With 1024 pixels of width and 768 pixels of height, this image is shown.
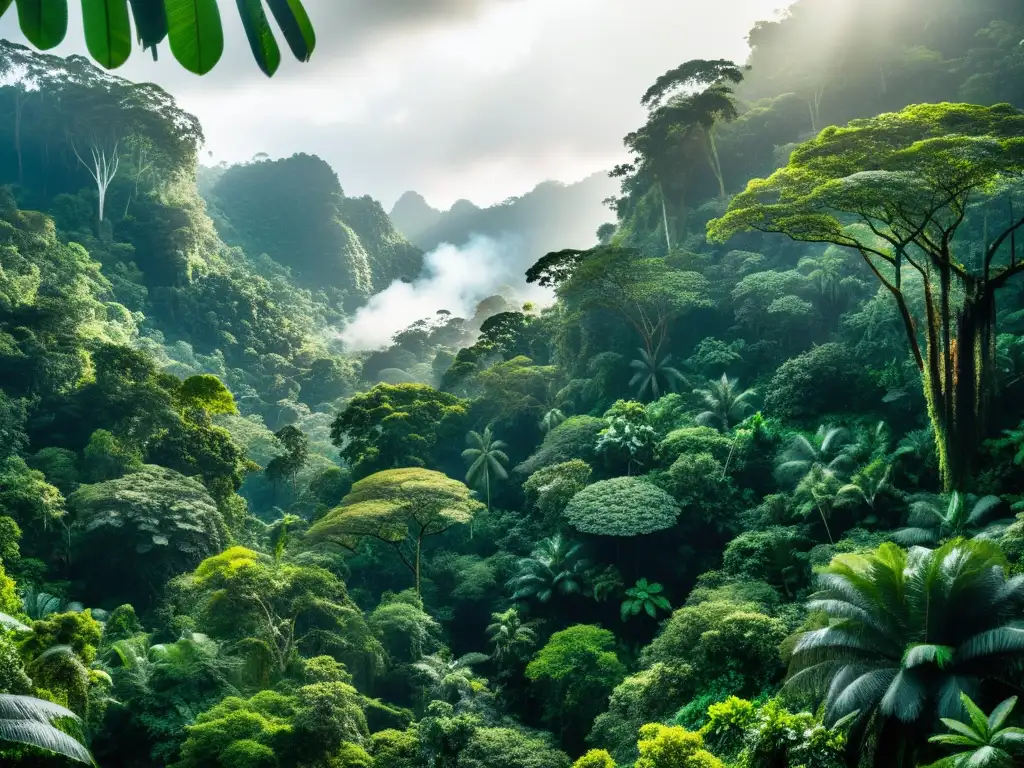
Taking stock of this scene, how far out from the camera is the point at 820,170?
18.7 meters

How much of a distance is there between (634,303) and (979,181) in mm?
19984

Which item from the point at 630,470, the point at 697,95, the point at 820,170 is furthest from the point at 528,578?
the point at 697,95

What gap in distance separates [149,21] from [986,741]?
10480mm

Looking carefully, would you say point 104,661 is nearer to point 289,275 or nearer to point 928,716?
point 928,716

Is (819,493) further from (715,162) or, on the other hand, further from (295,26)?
(715,162)

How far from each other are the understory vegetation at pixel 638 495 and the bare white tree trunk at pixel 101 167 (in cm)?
660

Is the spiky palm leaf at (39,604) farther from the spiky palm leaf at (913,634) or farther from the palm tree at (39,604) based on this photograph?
the spiky palm leaf at (913,634)

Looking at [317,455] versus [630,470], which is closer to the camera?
[630,470]

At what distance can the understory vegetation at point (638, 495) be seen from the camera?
12133mm

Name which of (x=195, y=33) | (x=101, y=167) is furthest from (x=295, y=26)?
(x=101, y=167)

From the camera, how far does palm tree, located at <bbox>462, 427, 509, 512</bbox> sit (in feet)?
111

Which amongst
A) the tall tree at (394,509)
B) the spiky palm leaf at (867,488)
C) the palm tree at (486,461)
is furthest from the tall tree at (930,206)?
the palm tree at (486,461)

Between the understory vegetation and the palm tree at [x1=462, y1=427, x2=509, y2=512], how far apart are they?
1.08ft

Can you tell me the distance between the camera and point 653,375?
3478 cm
